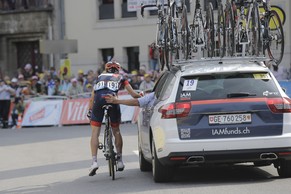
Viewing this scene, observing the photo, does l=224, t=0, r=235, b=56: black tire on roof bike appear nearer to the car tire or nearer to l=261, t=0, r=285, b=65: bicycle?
l=261, t=0, r=285, b=65: bicycle

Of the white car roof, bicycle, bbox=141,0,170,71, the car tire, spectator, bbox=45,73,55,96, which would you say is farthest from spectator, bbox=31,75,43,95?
the white car roof

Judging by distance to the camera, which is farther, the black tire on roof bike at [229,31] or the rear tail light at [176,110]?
the black tire on roof bike at [229,31]

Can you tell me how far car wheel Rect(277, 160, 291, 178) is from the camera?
11.6 m

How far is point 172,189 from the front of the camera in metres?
10.9

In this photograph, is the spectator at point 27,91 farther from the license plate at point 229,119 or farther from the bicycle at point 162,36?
the license plate at point 229,119

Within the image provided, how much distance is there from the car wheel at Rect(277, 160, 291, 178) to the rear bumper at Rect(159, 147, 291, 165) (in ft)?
1.79

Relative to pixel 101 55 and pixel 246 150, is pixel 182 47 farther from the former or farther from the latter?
pixel 101 55

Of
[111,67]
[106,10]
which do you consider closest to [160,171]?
[111,67]

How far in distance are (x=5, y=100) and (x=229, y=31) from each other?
16.7 m

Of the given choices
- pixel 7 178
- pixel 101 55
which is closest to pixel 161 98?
pixel 7 178

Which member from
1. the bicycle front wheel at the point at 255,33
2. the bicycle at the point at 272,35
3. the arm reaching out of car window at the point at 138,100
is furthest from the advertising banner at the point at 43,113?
the arm reaching out of car window at the point at 138,100

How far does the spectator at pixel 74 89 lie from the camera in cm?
2969

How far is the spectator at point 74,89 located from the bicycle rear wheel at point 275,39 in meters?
16.0

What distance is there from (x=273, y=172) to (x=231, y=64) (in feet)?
6.46
